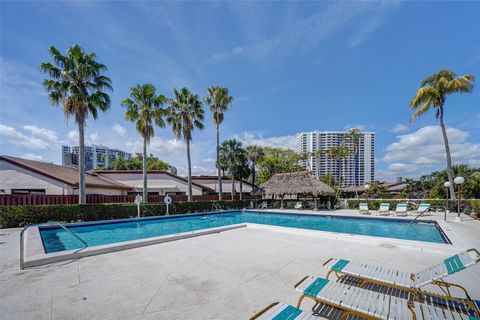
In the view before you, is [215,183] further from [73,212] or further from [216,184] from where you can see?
[73,212]

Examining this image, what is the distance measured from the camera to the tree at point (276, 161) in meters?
A: 35.6

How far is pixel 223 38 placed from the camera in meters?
12.6

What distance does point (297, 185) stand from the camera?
22.9 meters

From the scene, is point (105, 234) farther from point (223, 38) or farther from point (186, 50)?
point (223, 38)

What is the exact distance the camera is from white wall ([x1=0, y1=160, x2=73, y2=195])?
16.2 meters

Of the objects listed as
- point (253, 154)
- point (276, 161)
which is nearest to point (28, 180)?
point (253, 154)

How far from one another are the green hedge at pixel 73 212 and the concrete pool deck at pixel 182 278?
6.18 metres

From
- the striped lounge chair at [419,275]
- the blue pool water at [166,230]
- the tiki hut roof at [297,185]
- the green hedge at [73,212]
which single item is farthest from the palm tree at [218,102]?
the striped lounge chair at [419,275]

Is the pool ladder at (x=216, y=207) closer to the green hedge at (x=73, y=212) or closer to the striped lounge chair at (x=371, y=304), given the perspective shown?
the green hedge at (x=73, y=212)

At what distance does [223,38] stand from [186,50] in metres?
2.20

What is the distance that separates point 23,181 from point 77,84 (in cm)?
874

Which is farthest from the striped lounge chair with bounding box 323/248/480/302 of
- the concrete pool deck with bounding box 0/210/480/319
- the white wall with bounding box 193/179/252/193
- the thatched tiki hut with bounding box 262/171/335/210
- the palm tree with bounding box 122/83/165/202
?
the white wall with bounding box 193/179/252/193

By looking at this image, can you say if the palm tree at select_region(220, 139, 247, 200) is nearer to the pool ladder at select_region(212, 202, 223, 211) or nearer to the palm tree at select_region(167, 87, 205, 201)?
the pool ladder at select_region(212, 202, 223, 211)

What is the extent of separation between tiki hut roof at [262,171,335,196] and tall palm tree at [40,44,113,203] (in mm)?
17290
